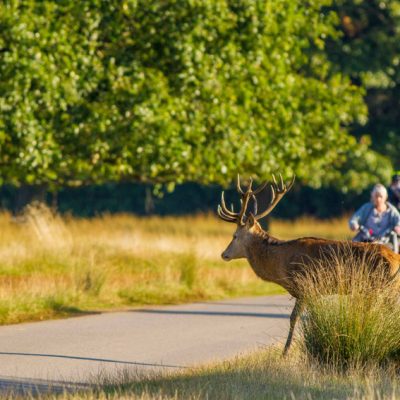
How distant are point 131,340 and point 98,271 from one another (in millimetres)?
4303

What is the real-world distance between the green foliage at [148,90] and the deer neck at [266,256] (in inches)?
347

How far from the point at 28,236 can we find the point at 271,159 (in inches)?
219

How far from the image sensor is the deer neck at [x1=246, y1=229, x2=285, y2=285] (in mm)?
13094

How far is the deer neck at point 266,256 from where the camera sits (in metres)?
13.1

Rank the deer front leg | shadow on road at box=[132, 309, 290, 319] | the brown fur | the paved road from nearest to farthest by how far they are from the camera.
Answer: the paved road
the deer front leg
the brown fur
shadow on road at box=[132, 309, 290, 319]

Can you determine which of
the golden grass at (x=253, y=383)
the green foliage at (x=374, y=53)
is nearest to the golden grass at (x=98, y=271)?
the golden grass at (x=253, y=383)

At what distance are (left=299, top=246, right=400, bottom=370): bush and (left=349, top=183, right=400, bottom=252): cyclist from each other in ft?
11.1

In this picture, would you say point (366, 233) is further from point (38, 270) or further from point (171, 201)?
point (171, 201)

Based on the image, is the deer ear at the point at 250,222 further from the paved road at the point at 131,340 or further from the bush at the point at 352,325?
the bush at the point at 352,325

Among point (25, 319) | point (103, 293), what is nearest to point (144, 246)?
point (103, 293)

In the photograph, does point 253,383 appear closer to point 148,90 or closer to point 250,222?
point 250,222

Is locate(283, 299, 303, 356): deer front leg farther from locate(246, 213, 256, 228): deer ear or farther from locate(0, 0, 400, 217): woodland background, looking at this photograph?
locate(0, 0, 400, 217): woodland background

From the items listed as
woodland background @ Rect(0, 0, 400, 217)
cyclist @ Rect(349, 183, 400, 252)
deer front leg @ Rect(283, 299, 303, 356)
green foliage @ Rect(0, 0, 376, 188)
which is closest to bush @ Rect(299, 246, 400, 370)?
deer front leg @ Rect(283, 299, 303, 356)

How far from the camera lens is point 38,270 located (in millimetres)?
20172
